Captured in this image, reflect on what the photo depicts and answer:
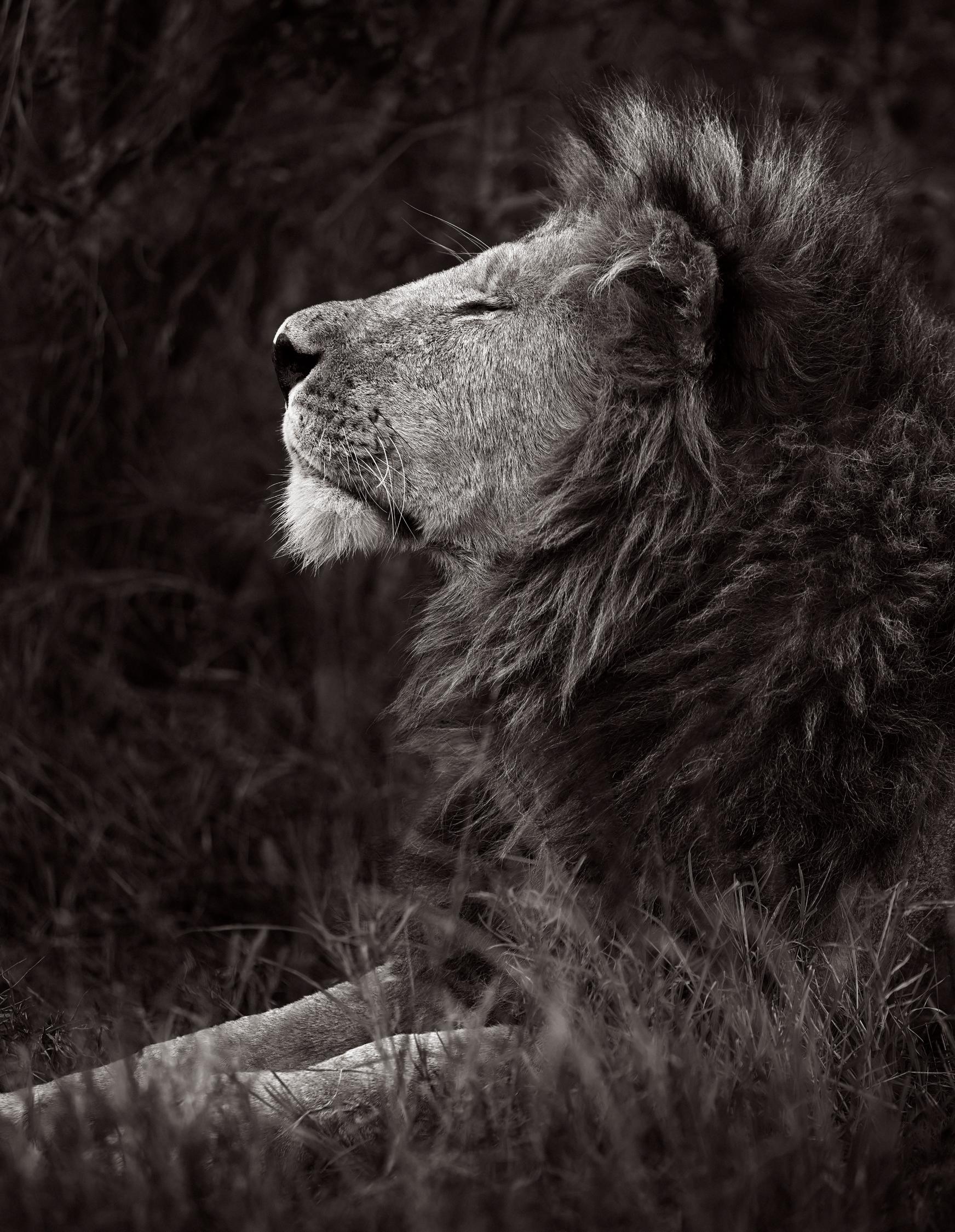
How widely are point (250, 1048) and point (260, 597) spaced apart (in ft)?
8.17

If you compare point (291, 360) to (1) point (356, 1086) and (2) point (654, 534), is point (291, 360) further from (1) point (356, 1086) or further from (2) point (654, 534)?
(1) point (356, 1086)

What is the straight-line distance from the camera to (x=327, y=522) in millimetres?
2836

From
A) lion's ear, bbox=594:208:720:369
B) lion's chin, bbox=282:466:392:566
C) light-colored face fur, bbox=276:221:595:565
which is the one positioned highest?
lion's ear, bbox=594:208:720:369

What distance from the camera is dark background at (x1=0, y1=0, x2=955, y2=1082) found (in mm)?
3219

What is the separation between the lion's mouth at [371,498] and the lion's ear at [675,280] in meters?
0.64

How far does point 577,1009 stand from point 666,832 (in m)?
0.49

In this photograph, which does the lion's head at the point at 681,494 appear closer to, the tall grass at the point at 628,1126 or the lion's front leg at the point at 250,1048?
the tall grass at the point at 628,1126

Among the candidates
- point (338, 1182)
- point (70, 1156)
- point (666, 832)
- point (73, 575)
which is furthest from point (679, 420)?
point (73, 575)

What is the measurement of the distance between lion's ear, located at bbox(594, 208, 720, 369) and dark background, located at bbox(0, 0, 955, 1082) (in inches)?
31.7

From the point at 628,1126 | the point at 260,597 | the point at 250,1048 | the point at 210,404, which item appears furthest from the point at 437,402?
the point at 210,404

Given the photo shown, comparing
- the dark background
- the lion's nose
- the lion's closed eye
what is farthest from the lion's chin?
the lion's closed eye

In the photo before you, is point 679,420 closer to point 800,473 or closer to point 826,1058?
point 800,473

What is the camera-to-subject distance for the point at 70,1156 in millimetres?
1631

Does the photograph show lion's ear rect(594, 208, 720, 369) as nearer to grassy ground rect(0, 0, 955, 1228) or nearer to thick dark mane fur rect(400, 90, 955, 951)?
thick dark mane fur rect(400, 90, 955, 951)
